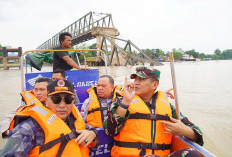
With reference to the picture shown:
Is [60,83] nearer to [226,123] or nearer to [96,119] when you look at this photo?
[96,119]

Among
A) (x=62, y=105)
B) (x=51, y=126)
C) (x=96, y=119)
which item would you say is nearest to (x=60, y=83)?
(x=62, y=105)

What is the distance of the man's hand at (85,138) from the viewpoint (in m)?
1.33

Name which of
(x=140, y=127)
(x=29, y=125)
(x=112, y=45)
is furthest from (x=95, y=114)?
(x=112, y=45)

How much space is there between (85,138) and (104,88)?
976 mm

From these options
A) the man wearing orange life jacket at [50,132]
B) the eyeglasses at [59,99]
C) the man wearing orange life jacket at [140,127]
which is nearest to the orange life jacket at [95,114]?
the man wearing orange life jacket at [140,127]

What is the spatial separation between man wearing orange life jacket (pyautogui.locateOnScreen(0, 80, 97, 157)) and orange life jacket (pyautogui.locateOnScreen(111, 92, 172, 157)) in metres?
0.30

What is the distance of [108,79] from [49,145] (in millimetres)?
1265

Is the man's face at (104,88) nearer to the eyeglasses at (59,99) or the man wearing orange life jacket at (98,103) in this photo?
the man wearing orange life jacket at (98,103)

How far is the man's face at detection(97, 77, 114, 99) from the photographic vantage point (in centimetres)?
226

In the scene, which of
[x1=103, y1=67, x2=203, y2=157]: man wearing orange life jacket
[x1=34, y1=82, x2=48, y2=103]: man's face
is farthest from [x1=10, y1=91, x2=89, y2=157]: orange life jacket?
[x1=34, y1=82, x2=48, y2=103]: man's face

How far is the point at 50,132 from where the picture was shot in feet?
4.12

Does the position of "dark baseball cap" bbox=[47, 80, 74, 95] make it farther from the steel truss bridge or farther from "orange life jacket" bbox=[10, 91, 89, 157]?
the steel truss bridge

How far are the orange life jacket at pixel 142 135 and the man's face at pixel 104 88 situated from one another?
0.65 metres

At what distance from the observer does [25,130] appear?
3.93 ft
